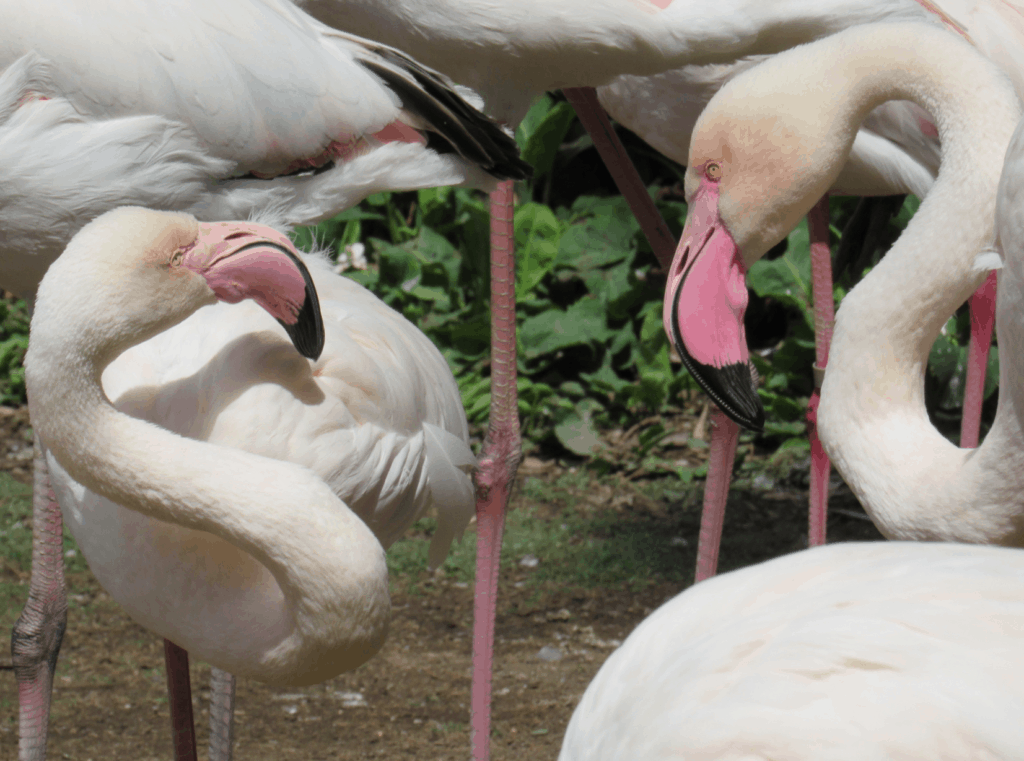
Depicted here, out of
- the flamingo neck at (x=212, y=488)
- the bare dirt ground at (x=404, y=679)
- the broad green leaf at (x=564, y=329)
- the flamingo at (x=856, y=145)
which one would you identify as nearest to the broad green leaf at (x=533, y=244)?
the broad green leaf at (x=564, y=329)

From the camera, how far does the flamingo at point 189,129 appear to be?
200cm

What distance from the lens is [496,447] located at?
251 centimetres

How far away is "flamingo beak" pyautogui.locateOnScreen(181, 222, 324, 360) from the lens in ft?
5.61

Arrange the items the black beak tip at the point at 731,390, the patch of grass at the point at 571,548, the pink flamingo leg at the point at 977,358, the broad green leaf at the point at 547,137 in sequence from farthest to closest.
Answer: the broad green leaf at the point at 547,137
the patch of grass at the point at 571,548
the pink flamingo leg at the point at 977,358
the black beak tip at the point at 731,390

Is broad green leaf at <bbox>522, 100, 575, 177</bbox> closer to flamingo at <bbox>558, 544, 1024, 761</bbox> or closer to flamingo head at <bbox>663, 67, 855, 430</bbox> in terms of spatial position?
flamingo head at <bbox>663, 67, 855, 430</bbox>

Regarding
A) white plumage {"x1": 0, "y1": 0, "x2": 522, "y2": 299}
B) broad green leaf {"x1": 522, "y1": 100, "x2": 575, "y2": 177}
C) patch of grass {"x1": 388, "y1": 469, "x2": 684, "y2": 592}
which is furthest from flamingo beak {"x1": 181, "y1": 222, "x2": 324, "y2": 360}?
broad green leaf {"x1": 522, "y1": 100, "x2": 575, "y2": 177}

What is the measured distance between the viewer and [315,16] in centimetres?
235

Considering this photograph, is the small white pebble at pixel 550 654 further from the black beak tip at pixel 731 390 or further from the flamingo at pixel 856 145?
the black beak tip at pixel 731 390

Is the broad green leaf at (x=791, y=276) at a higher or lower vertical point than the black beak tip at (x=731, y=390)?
lower

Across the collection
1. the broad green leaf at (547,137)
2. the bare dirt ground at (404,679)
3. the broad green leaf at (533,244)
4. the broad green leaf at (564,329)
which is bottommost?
the bare dirt ground at (404,679)

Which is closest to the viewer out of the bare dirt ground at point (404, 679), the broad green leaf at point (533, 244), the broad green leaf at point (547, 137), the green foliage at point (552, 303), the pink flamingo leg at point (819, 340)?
the bare dirt ground at point (404, 679)

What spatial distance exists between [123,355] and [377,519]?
1.59 ft

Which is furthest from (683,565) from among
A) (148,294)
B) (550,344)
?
(148,294)

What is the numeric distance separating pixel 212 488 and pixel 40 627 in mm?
887
